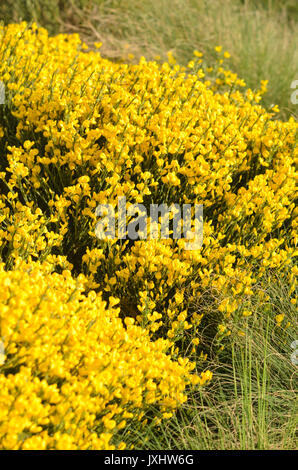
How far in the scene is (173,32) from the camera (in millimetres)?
6711

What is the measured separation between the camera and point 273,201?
318cm

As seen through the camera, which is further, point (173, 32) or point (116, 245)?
point (173, 32)

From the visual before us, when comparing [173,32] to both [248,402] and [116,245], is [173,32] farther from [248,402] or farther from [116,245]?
[248,402]

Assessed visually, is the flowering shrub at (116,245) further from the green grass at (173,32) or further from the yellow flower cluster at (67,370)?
the green grass at (173,32)

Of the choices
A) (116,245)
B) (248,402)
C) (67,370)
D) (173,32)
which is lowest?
(248,402)

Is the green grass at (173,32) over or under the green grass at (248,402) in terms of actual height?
over

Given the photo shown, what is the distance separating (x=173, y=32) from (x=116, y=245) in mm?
4500

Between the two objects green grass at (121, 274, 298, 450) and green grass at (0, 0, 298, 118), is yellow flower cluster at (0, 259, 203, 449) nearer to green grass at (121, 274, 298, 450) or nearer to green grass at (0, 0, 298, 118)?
green grass at (121, 274, 298, 450)

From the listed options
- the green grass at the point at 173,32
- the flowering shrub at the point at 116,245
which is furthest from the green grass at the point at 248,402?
the green grass at the point at 173,32

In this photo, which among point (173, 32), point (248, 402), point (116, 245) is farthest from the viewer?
point (173, 32)

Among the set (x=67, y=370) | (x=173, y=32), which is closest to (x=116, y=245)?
(x=67, y=370)

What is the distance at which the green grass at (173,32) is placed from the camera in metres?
6.16

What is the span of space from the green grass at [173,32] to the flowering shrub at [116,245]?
7.13 feet
